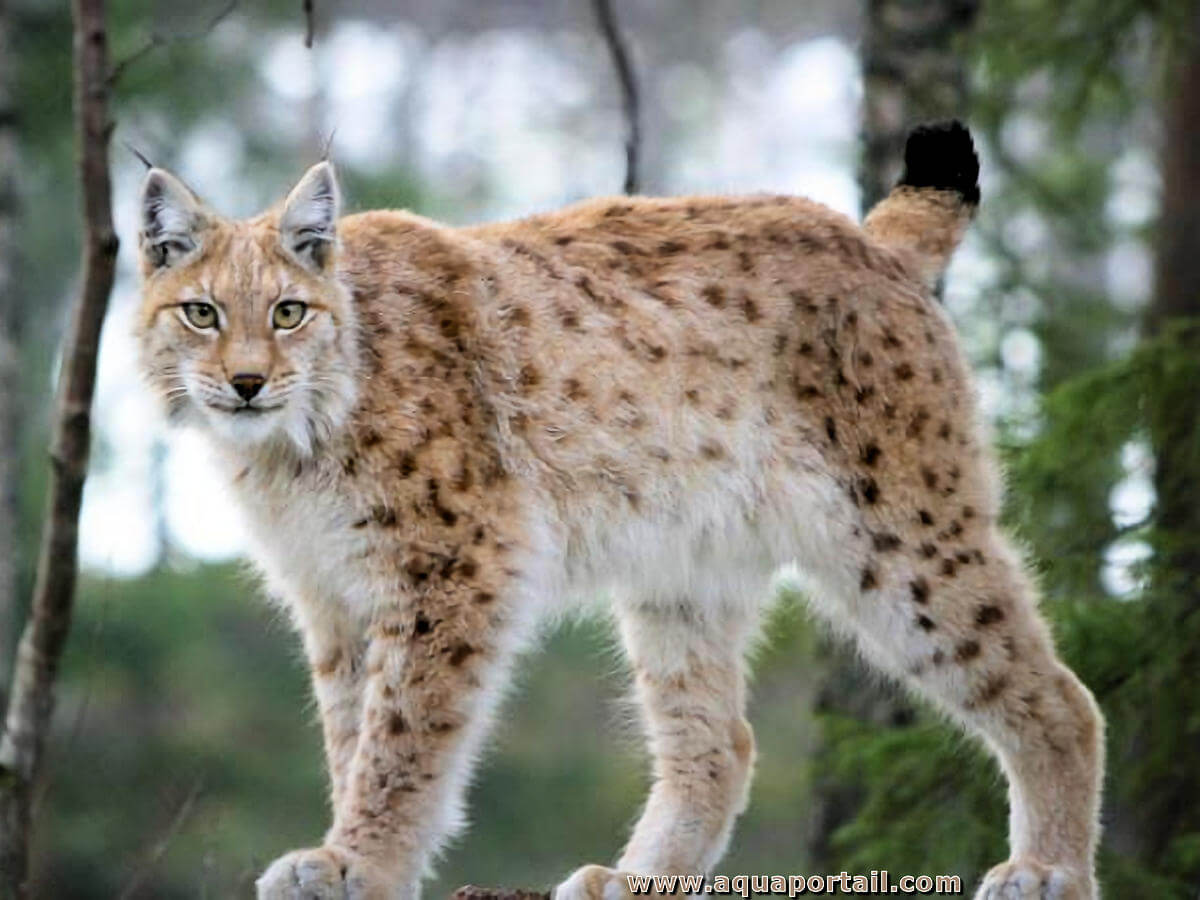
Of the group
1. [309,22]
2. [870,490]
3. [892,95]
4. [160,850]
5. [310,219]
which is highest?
[892,95]

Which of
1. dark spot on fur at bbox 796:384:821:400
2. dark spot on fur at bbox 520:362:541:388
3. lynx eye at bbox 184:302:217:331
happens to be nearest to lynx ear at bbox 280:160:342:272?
lynx eye at bbox 184:302:217:331

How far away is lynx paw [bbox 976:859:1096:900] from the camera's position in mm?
5957

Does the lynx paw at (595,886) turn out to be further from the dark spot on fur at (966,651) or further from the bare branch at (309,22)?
the bare branch at (309,22)

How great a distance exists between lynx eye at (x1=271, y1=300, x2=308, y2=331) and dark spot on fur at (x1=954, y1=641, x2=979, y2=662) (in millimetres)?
1849

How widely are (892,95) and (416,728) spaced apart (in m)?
3.73

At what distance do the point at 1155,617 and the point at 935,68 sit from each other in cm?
221

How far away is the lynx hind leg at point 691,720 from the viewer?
6613 mm

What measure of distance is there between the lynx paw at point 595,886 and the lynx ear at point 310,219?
5.26 ft

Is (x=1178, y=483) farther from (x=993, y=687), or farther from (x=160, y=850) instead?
(x=160, y=850)

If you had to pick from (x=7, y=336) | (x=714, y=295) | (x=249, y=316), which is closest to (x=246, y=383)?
(x=249, y=316)

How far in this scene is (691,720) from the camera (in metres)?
6.72

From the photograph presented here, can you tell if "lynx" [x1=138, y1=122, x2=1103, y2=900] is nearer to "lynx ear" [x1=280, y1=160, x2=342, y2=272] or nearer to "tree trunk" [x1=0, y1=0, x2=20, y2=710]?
"lynx ear" [x1=280, y1=160, x2=342, y2=272]

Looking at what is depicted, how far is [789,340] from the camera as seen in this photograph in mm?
6383

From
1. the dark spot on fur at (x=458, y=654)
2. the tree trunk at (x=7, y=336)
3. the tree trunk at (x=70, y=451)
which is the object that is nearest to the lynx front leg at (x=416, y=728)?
the dark spot on fur at (x=458, y=654)
